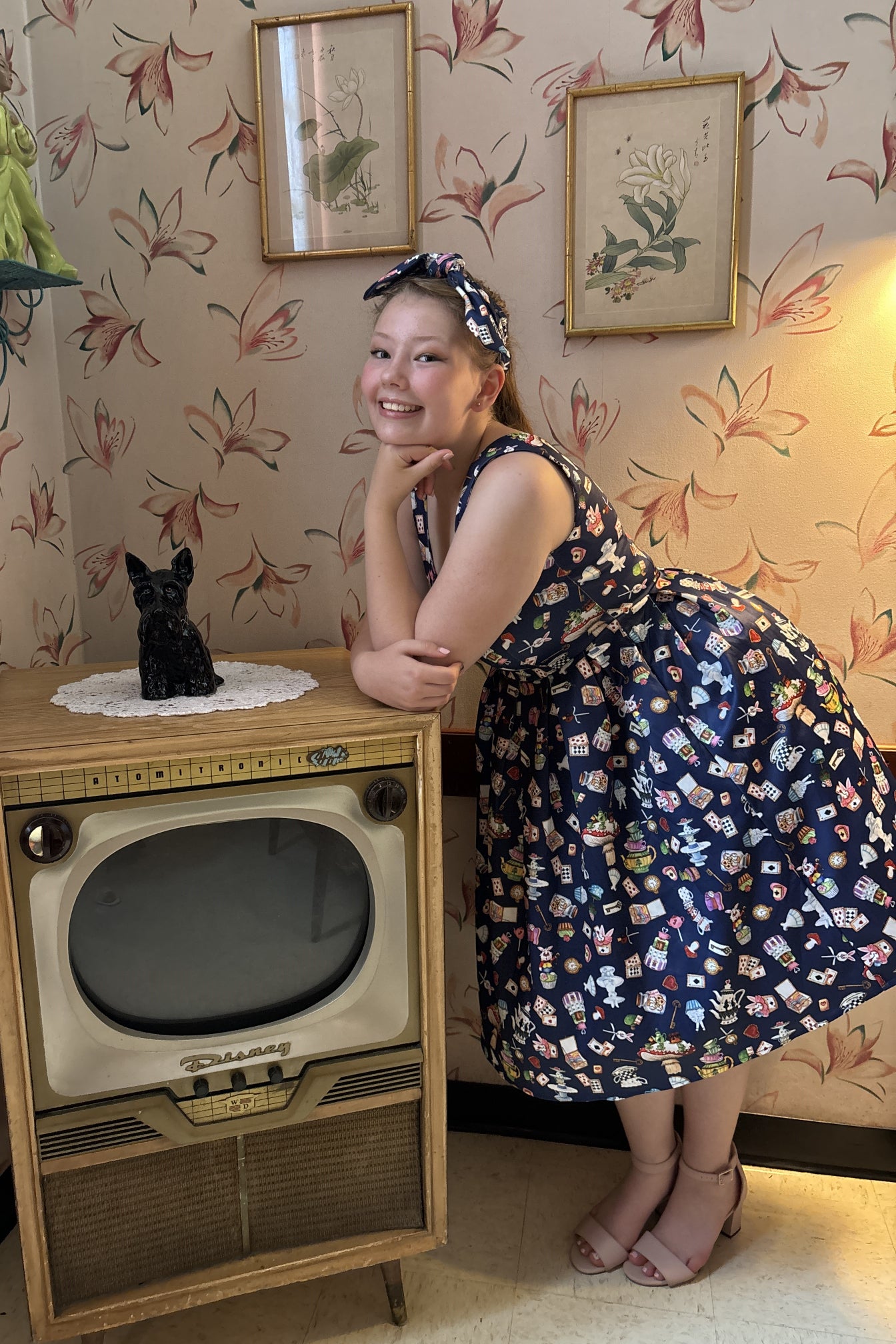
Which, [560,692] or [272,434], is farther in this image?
[272,434]

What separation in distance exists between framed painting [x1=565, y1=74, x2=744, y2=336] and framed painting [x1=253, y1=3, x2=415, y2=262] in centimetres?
26

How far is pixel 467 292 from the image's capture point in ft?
3.63

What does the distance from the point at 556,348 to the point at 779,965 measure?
96 cm

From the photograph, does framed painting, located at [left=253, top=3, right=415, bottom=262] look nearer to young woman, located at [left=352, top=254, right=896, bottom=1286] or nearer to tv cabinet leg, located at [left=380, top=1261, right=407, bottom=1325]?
young woman, located at [left=352, top=254, right=896, bottom=1286]

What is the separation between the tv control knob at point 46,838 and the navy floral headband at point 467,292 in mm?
726

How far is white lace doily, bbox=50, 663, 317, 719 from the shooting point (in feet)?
3.62

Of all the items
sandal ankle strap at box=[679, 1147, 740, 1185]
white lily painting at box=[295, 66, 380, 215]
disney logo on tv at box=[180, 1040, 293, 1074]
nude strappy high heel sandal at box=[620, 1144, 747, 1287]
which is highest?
white lily painting at box=[295, 66, 380, 215]

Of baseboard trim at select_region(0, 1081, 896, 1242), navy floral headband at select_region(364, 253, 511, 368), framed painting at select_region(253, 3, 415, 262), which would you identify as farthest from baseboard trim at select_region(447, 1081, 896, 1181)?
framed painting at select_region(253, 3, 415, 262)

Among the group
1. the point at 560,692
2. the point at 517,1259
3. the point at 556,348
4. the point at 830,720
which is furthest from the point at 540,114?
the point at 517,1259

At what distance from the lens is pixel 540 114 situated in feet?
4.55

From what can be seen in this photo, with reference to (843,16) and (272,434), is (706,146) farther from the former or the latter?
(272,434)

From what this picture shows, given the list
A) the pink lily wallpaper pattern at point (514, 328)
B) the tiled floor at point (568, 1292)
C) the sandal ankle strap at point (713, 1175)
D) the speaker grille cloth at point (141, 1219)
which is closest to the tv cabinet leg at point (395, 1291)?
the tiled floor at point (568, 1292)

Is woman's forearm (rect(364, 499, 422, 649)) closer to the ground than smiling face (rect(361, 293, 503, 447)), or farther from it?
closer to the ground

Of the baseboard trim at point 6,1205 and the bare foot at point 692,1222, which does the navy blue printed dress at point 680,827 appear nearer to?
the bare foot at point 692,1222
